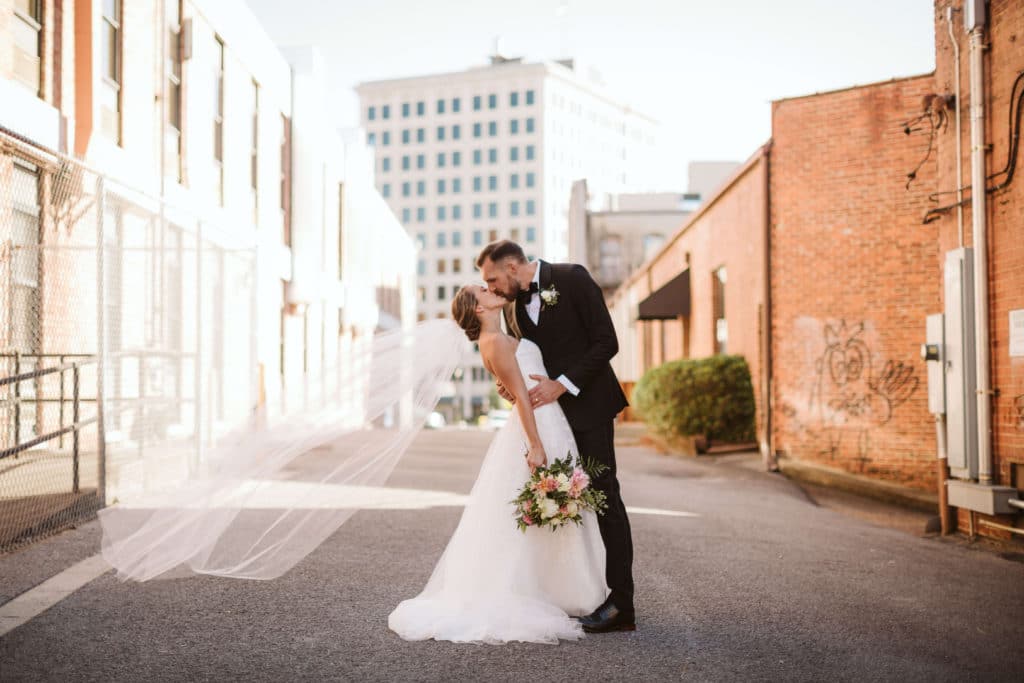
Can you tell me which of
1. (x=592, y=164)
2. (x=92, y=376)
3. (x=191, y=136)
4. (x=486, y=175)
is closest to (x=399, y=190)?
(x=486, y=175)

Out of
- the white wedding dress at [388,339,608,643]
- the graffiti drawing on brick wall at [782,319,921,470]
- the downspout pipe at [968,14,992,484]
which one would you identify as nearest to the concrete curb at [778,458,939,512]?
the graffiti drawing on brick wall at [782,319,921,470]

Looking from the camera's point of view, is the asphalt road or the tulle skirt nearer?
the asphalt road

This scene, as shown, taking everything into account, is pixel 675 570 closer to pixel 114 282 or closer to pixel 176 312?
pixel 114 282

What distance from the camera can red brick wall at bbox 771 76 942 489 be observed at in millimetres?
13328

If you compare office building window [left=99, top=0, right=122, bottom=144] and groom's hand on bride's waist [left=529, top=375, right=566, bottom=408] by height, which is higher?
office building window [left=99, top=0, right=122, bottom=144]

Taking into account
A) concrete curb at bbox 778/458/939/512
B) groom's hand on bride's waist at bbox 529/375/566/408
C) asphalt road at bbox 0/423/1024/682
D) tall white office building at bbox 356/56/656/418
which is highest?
tall white office building at bbox 356/56/656/418

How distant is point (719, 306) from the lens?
68.4 feet

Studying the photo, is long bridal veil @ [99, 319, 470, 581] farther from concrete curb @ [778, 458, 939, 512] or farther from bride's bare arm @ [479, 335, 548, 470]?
concrete curb @ [778, 458, 939, 512]

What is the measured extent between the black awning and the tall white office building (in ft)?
254

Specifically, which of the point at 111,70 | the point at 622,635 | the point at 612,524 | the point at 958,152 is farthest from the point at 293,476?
the point at 111,70

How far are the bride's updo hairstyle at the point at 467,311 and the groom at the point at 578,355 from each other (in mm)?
136

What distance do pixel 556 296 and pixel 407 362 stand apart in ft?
6.03

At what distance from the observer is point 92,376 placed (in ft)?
31.4

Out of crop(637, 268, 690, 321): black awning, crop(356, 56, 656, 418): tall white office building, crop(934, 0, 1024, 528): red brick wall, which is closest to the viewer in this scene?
crop(934, 0, 1024, 528): red brick wall
